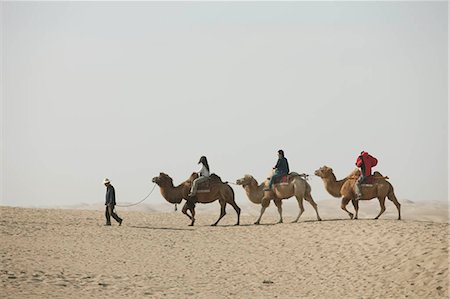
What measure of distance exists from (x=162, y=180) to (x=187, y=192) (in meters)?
1.09

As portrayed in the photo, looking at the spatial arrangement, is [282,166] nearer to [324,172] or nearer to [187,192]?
[324,172]

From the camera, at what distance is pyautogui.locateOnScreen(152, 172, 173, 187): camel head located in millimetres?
24389

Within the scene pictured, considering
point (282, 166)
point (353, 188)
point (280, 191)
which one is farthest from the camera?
point (280, 191)

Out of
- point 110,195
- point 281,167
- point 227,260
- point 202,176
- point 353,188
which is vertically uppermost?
point 281,167

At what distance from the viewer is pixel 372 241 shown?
1822 centimetres

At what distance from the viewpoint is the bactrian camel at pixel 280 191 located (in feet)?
A: 75.2

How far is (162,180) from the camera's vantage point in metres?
24.5

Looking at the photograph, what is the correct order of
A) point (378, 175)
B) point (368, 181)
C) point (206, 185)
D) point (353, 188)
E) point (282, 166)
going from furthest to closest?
point (206, 185), point (282, 166), point (353, 188), point (378, 175), point (368, 181)

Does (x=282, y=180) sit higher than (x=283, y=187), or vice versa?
(x=282, y=180)

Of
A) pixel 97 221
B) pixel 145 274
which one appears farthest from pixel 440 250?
pixel 97 221

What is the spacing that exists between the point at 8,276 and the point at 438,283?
29.7 feet

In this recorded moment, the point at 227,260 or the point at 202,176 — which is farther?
the point at 202,176

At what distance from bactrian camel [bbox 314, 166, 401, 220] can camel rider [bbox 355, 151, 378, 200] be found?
0.17 meters

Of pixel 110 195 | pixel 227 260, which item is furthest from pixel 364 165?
pixel 110 195
